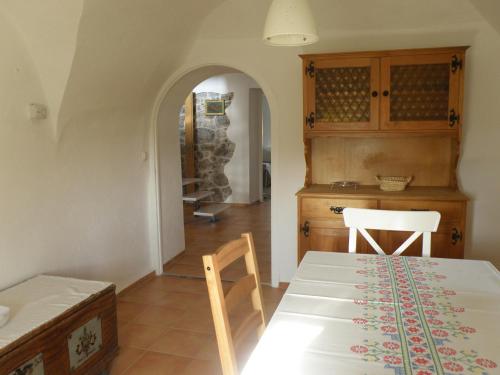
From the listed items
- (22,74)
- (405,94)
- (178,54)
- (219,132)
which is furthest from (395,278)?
(219,132)

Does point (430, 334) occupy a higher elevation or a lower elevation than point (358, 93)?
lower

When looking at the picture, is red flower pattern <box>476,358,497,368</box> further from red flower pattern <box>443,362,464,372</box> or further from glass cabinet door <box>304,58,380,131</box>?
glass cabinet door <box>304,58,380,131</box>

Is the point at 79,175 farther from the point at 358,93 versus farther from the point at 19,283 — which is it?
the point at 358,93

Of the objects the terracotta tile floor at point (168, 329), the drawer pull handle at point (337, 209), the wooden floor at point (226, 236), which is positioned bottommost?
the terracotta tile floor at point (168, 329)

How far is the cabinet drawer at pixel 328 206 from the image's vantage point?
3.08 metres

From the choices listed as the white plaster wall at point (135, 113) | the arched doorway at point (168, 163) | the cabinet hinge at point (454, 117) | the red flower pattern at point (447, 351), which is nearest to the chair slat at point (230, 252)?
the red flower pattern at point (447, 351)

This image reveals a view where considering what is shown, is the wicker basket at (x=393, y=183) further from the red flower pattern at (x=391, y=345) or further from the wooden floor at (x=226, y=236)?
the red flower pattern at (x=391, y=345)

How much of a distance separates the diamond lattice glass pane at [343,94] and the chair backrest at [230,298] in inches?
72.4

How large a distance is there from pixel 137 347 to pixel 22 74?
5.71 feet

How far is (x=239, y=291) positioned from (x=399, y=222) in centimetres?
104

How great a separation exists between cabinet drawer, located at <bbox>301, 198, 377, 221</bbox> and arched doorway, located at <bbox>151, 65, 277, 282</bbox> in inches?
55.2

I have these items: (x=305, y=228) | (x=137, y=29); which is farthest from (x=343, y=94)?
(x=137, y=29)

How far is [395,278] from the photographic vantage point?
1.75 meters

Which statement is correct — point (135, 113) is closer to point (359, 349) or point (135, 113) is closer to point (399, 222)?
point (399, 222)
